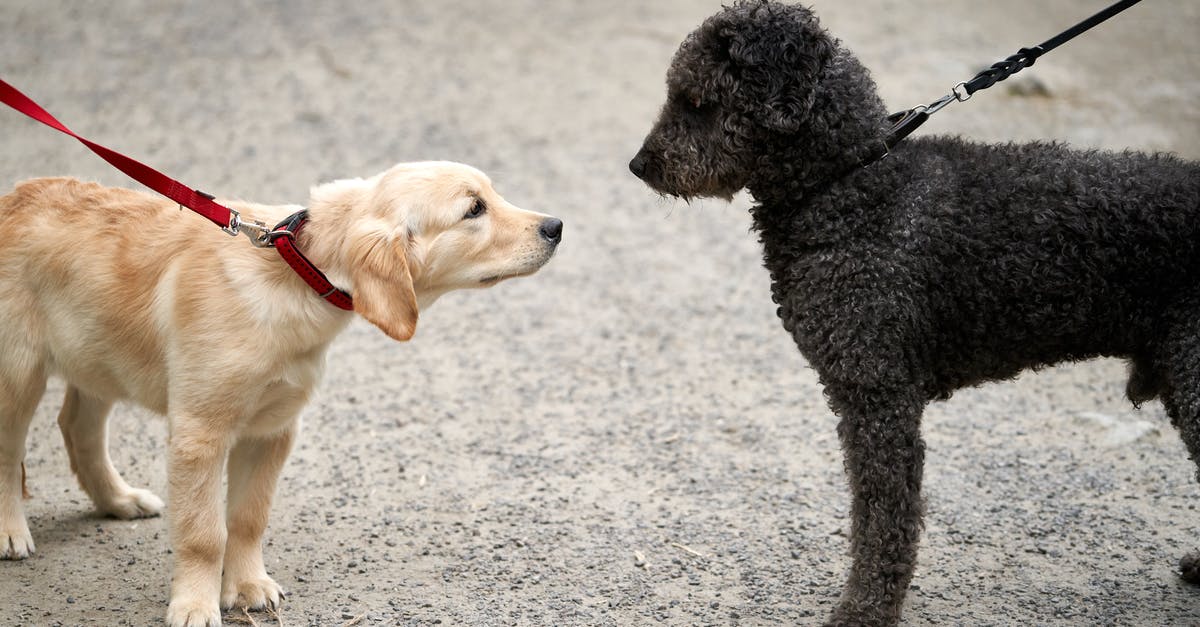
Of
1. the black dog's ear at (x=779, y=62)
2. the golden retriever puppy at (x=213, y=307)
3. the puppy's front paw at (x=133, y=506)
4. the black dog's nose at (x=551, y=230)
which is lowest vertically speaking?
the puppy's front paw at (x=133, y=506)

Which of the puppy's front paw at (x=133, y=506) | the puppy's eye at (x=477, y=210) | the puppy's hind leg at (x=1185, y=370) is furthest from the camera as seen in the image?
the puppy's front paw at (x=133, y=506)

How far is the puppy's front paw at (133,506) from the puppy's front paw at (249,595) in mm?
922

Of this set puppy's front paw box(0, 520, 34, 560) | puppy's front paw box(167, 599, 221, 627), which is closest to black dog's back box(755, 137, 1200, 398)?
puppy's front paw box(167, 599, 221, 627)

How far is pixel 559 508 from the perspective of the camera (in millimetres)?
5191

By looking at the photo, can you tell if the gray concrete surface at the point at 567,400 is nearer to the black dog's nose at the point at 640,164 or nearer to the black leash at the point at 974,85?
the black dog's nose at the point at 640,164

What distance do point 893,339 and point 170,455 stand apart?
8.77 ft

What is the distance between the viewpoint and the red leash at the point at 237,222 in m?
3.84

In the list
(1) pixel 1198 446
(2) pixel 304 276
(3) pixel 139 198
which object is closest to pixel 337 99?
(3) pixel 139 198

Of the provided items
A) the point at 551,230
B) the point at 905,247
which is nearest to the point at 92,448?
the point at 551,230

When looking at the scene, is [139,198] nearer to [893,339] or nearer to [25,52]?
[893,339]

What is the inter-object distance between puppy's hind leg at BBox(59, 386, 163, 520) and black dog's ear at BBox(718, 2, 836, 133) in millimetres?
3130

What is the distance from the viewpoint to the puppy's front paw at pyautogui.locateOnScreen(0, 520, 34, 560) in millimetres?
4441

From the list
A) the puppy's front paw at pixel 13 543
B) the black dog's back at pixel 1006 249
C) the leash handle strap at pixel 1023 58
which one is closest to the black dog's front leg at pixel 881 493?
the black dog's back at pixel 1006 249

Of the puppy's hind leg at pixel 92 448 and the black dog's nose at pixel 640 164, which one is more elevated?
the black dog's nose at pixel 640 164
